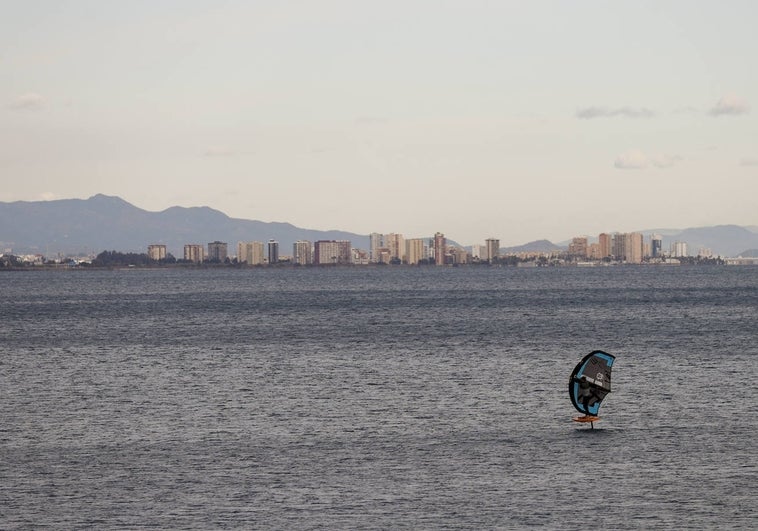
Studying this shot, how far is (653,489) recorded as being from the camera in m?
47.5

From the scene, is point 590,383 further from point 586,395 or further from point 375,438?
point 375,438

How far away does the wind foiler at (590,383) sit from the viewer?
64.6 meters

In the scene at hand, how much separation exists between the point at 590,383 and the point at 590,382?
0.08 m

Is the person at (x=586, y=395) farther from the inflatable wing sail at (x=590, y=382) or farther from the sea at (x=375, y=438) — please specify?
the sea at (x=375, y=438)

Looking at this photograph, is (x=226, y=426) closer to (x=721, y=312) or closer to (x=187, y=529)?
(x=187, y=529)

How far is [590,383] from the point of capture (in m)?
65.9

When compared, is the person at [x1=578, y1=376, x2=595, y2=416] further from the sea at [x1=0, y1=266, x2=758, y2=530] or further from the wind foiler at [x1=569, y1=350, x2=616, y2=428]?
the sea at [x1=0, y1=266, x2=758, y2=530]

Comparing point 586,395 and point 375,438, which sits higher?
point 586,395

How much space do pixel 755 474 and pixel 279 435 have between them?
76.2 feet

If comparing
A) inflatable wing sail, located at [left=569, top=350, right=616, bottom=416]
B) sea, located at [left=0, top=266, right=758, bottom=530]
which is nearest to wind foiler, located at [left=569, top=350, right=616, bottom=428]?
inflatable wing sail, located at [left=569, top=350, right=616, bottom=416]

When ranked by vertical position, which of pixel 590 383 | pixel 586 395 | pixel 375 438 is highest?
pixel 590 383

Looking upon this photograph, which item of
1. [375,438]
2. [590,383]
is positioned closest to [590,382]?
[590,383]

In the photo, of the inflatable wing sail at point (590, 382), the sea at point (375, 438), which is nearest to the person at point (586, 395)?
the inflatable wing sail at point (590, 382)

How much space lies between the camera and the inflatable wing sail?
64750mm
